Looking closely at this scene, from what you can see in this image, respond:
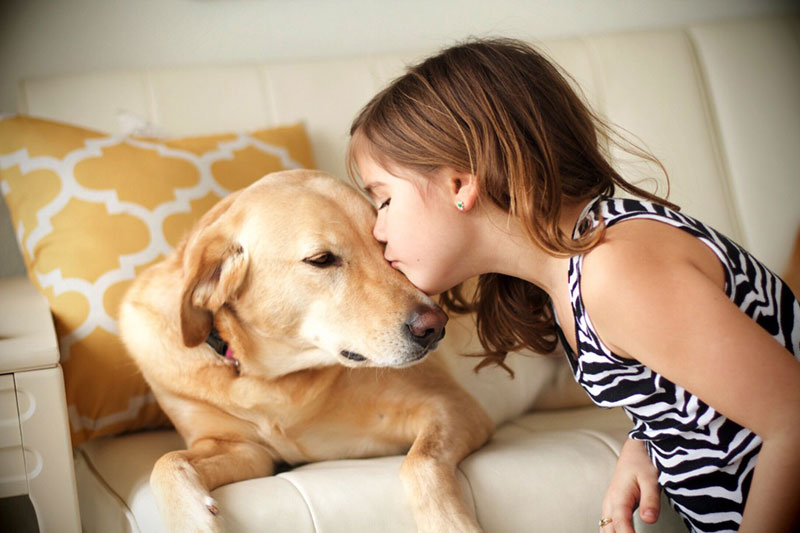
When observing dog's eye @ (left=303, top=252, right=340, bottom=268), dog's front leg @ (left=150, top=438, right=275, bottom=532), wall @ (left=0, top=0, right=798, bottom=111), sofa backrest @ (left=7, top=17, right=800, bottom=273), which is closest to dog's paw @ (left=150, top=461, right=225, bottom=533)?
dog's front leg @ (left=150, top=438, right=275, bottom=532)

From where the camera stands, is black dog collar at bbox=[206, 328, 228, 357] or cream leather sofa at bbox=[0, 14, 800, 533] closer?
cream leather sofa at bbox=[0, 14, 800, 533]

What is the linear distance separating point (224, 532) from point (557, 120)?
0.90m

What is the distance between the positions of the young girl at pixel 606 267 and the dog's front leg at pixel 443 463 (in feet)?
0.79

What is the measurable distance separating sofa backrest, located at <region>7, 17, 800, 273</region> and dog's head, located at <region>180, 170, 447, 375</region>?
0.80 metres

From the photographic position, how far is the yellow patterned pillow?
1.62m

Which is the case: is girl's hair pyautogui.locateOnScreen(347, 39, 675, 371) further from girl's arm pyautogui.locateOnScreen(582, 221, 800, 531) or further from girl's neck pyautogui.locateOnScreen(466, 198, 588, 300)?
girl's arm pyautogui.locateOnScreen(582, 221, 800, 531)

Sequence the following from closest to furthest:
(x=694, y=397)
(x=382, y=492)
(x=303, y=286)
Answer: (x=694, y=397) < (x=382, y=492) < (x=303, y=286)

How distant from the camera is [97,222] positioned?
1.70 m

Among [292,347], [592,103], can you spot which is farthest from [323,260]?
[592,103]

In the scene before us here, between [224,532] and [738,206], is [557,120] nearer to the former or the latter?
[224,532]

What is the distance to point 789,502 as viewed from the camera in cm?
100

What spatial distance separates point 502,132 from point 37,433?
0.98 meters

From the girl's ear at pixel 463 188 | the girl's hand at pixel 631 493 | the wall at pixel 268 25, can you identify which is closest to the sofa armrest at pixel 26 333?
the girl's ear at pixel 463 188

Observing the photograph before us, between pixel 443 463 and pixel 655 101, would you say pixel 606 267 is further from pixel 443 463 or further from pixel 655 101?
pixel 655 101
